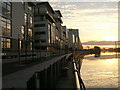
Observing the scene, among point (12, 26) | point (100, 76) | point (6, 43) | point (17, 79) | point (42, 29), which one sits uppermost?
point (42, 29)

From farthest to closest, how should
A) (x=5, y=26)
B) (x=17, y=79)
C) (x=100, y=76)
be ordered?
1. (x=5, y=26)
2. (x=100, y=76)
3. (x=17, y=79)

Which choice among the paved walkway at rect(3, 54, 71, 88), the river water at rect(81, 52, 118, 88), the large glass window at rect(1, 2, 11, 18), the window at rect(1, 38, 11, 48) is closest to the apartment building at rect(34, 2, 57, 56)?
the river water at rect(81, 52, 118, 88)

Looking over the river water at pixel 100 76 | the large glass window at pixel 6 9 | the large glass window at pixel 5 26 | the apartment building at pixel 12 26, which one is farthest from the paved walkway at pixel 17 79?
the large glass window at pixel 6 9

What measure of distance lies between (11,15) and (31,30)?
19.7 metres

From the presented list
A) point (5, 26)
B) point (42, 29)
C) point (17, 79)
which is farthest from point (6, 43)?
point (42, 29)

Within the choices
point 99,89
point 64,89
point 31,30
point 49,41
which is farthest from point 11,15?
point 49,41

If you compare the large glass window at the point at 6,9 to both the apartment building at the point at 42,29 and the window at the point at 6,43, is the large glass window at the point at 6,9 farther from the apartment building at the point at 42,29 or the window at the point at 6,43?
the apartment building at the point at 42,29

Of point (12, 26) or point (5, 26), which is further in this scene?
point (12, 26)

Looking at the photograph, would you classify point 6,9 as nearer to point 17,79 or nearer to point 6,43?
point 6,43

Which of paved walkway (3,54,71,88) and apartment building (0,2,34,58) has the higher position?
apartment building (0,2,34,58)

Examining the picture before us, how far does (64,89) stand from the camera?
1064cm

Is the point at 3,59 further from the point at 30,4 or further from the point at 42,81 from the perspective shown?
the point at 30,4

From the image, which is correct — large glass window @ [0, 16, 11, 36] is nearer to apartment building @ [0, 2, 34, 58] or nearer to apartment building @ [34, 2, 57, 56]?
apartment building @ [0, 2, 34, 58]

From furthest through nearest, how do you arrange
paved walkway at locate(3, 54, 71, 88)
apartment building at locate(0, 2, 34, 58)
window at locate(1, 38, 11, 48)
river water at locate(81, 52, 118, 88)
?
window at locate(1, 38, 11, 48)
apartment building at locate(0, 2, 34, 58)
river water at locate(81, 52, 118, 88)
paved walkway at locate(3, 54, 71, 88)
